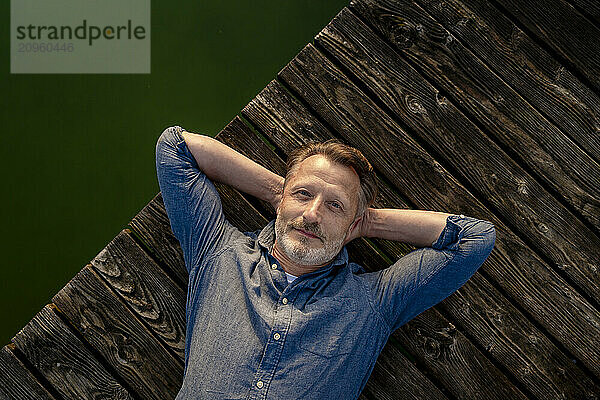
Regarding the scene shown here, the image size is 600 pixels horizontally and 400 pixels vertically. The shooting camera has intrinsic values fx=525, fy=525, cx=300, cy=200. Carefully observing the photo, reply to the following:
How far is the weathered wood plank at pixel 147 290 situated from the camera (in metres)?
2.00

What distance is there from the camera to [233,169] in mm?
1824

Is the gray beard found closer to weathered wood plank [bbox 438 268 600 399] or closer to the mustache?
the mustache

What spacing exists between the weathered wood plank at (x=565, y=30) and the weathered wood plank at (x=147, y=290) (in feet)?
5.58

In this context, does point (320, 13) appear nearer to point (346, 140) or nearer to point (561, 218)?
point (346, 140)

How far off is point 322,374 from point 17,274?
7.46ft

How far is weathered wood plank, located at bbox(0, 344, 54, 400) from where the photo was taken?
1986 mm

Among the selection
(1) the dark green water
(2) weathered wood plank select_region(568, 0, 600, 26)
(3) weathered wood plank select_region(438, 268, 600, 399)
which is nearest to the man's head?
(3) weathered wood plank select_region(438, 268, 600, 399)

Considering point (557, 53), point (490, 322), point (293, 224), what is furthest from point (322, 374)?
point (557, 53)

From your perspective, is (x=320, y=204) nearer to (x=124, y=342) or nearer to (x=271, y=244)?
(x=271, y=244)

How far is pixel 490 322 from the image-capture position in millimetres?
1970

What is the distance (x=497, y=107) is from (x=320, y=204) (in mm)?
860

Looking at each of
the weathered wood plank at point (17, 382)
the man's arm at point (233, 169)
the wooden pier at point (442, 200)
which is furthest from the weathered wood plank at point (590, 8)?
the weathered wood plank at point (17, 382)

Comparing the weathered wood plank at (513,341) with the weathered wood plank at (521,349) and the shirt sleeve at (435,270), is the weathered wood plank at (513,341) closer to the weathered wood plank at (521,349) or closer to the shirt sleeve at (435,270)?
the weathered wood plank at (521,349)

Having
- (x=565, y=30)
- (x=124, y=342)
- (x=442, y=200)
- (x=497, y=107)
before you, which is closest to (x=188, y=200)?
(x=124, y=342)
